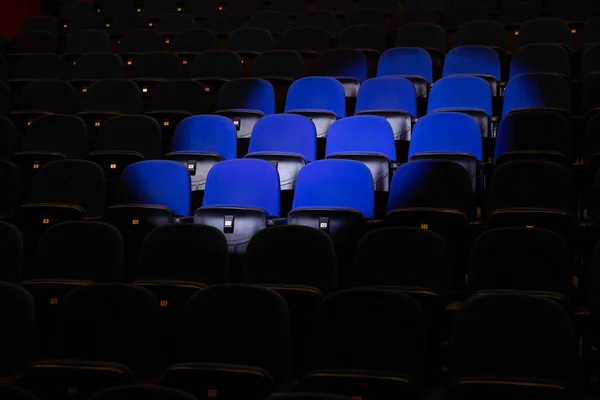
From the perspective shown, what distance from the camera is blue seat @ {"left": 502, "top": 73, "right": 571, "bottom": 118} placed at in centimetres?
334

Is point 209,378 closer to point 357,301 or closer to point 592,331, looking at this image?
point 357,301

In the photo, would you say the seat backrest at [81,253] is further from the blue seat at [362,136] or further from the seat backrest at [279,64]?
the seat backrest at [279,64]

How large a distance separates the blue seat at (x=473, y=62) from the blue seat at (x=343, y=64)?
0.36 meters

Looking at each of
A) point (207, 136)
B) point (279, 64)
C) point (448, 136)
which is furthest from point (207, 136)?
point (448, 136)

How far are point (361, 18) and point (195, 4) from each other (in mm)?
1065

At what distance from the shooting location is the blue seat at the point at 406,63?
3.86m

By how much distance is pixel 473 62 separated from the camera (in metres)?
3.82

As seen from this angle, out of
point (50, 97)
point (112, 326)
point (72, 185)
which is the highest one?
point (50, 97)

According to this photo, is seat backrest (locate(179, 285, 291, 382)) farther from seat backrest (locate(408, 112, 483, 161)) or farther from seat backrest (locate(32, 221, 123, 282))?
seat backrest (locate(408, 112, 483, 161))

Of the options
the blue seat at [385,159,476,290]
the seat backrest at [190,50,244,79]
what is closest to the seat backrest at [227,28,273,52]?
the seat backrest at [190,50,244,79]

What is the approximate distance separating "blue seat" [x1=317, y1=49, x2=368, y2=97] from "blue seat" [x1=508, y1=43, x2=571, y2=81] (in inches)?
25.2

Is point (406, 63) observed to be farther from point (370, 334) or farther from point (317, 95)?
point (370, 334)

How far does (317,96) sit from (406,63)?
50 centimetres

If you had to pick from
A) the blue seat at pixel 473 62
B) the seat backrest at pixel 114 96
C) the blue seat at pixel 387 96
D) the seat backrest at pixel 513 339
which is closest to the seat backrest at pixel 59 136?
the seat backrest at pixel 114 96
